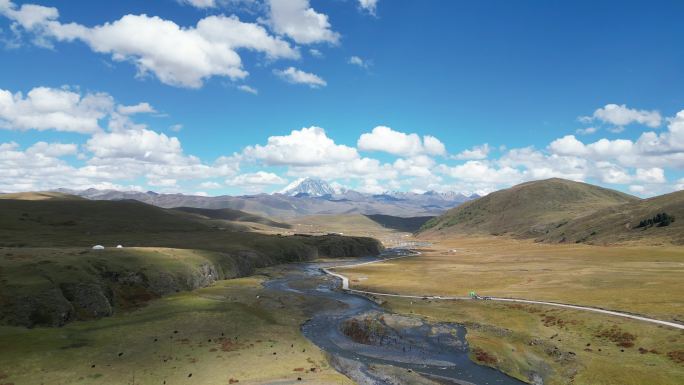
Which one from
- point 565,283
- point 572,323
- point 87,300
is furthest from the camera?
point 565,283

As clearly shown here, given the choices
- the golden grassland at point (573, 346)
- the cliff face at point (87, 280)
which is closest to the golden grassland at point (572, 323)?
the golden grassland at point (573, 346)

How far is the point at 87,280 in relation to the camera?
75.9 meters

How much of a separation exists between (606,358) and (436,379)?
73.9 ft

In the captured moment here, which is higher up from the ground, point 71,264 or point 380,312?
point 71,264

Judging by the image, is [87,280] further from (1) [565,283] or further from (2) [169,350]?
(1) [565,283]

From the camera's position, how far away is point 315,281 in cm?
13150

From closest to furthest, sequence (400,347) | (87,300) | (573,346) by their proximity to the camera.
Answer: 1. (573,346)
2. (400,347)
3. (87,300)

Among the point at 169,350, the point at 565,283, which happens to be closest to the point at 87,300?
the point at 169,350

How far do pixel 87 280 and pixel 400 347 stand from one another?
54100 millimetres

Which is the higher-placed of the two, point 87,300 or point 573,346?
point 87,300

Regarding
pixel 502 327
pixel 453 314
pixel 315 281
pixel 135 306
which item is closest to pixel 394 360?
pixel 502 327

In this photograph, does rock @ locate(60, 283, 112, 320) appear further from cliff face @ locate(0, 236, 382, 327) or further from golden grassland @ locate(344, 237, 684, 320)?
golden grassland @ locate(344, 237, 684, 320)

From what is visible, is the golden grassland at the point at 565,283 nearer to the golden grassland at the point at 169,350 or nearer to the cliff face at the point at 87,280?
the cliff face at the point at 87,280

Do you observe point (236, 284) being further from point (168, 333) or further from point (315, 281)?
point (168, 333)
